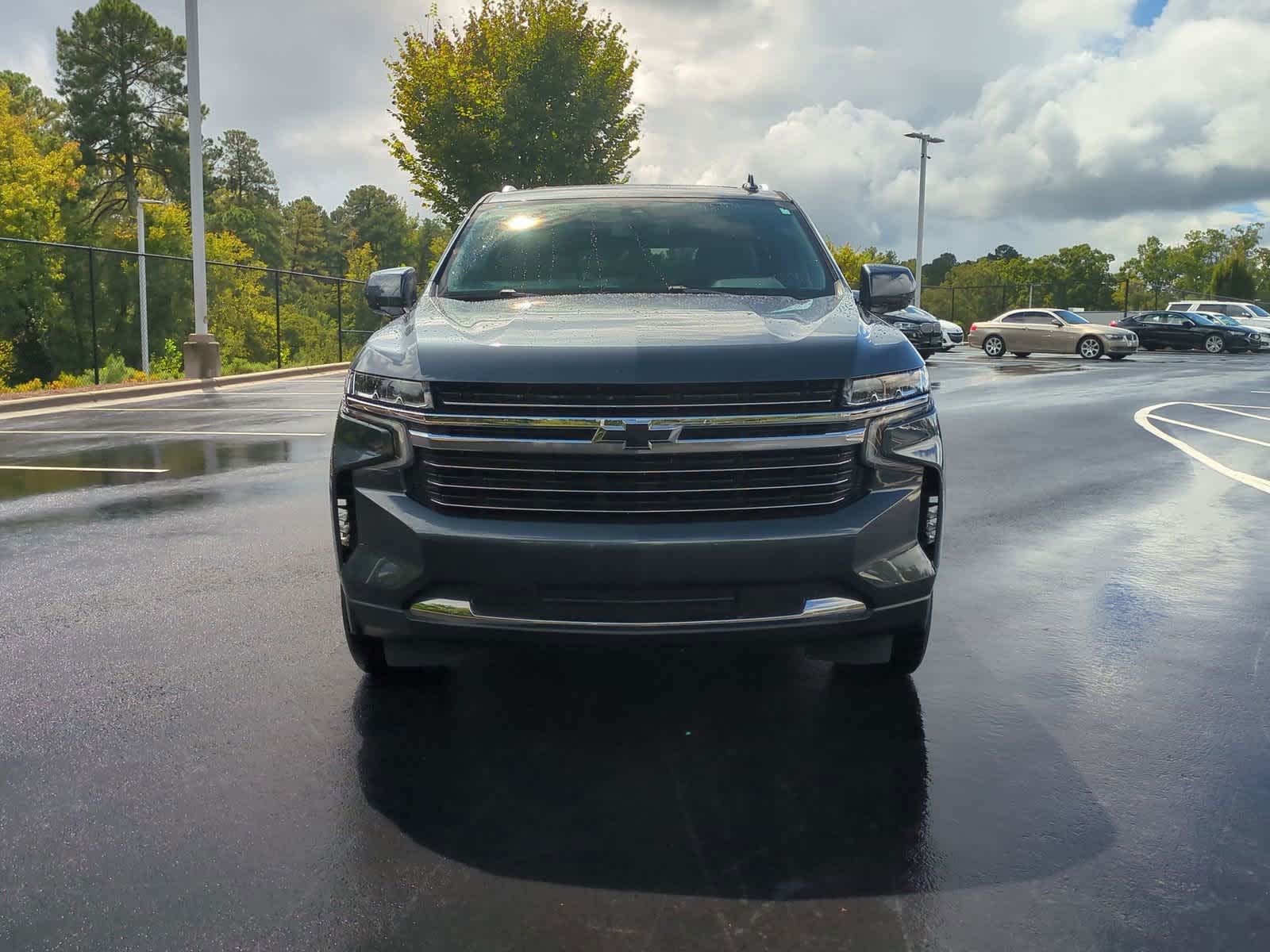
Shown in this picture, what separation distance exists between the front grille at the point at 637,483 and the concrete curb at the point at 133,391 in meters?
15.2

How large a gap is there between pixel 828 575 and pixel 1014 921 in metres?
1.11

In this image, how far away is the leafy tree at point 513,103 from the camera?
119 ft

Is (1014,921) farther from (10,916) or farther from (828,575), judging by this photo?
(10,916)

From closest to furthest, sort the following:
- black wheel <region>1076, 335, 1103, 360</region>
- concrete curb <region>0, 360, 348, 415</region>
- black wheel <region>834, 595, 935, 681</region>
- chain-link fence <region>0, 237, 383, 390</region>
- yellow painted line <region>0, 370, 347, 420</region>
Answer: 1. black wheel <region>834, 595, 935, 681</region>
2. yellow painted line <region>0, 370, 347, 420</region>
3. concrete curb <region>0, 360, 348, 415</region>
4. black wheel <region>1076, 335, 1103, 360</region>
5. chain-link fence <region>0, 237, 383, 390</region>

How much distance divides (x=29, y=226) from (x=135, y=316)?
5.99m

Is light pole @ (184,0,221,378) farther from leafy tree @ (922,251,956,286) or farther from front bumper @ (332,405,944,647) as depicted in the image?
leafy tree @ (922,251,956,286)

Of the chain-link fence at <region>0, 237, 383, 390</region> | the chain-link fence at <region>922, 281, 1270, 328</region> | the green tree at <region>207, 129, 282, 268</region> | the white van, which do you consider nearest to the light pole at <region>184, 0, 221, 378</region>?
the chain-link fence at <region>0, 237, 383, 390</region>

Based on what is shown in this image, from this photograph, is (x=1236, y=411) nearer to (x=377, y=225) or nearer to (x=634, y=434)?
(x=634, y=434)

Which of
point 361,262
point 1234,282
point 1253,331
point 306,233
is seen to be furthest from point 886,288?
point 306,233

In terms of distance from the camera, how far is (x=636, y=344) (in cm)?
362

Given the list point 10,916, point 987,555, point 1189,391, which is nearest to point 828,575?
point 10,916

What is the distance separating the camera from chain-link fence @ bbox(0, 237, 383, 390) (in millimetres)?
44844

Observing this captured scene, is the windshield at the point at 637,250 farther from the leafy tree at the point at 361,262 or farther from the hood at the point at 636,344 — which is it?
the leafy tree at the point at 361,262

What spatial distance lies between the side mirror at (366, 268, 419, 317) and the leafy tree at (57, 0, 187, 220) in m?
62.8
